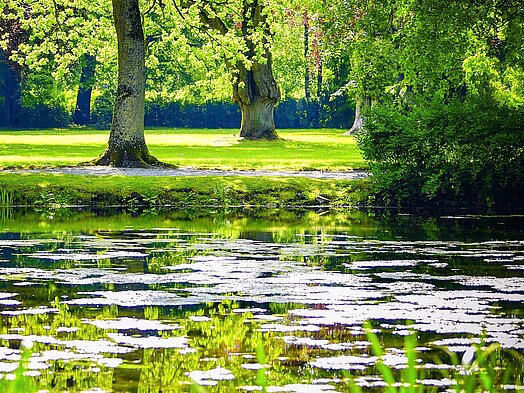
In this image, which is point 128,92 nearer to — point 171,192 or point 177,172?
point 177,172

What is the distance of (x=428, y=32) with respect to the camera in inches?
944

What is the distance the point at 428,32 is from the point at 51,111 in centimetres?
4702

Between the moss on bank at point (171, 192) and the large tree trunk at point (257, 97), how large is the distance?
20591 mm

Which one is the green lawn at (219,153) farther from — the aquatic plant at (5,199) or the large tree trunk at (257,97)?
the aquatic plant at (5,199)

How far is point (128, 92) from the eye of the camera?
98.4 feet

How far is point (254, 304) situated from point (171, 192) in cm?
1373

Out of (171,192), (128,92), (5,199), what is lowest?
(5,199)

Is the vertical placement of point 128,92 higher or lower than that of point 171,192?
higher

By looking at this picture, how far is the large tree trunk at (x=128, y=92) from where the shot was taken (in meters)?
29.6

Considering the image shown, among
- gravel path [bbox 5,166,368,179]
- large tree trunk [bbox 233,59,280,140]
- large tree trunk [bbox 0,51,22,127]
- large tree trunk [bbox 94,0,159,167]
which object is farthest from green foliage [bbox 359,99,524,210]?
large tree trunk [bbox 0,51,22,127]

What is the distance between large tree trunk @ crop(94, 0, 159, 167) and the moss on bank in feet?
13.4

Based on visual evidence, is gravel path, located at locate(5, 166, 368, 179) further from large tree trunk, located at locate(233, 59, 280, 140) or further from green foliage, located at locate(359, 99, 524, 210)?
large tree trunk, located at locate(233, 59, 280, 140)

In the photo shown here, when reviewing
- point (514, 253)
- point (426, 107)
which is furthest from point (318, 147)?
point (514, 253)

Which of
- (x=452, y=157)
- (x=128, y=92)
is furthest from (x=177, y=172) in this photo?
(x=452, y=157)
